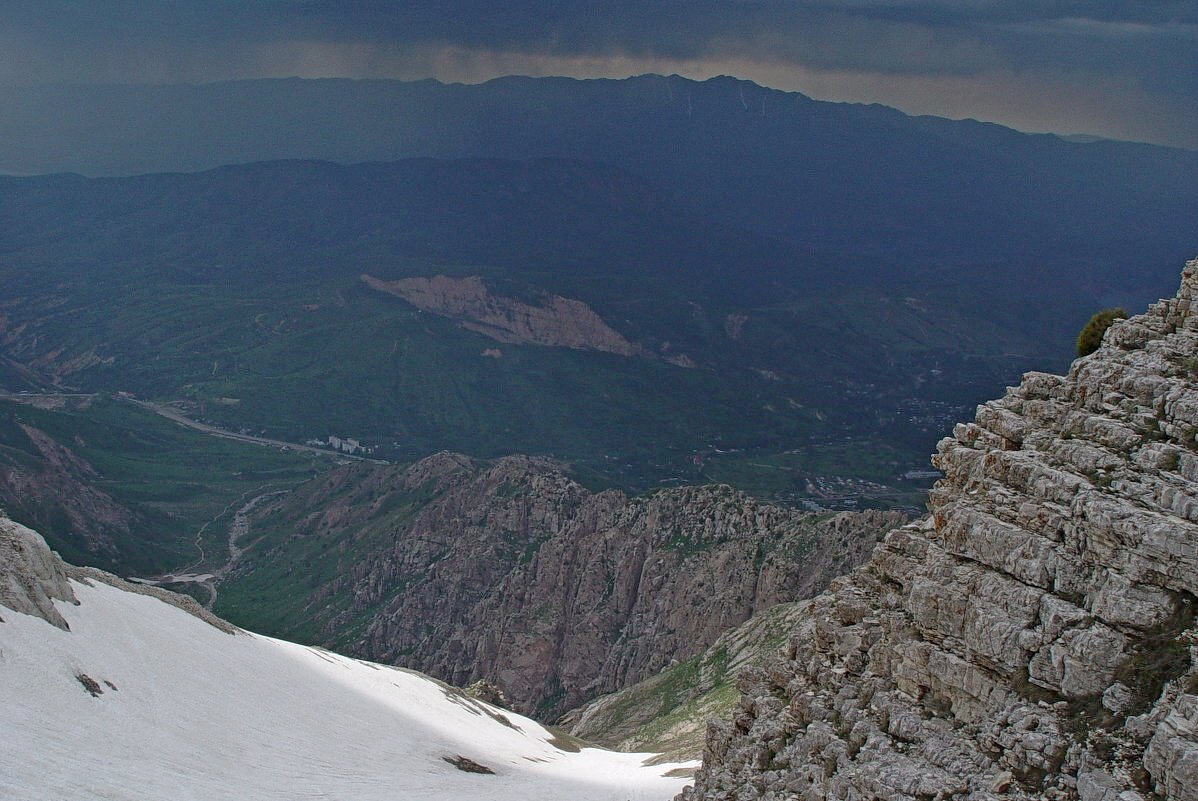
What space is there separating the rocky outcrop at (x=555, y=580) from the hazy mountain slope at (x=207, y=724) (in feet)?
163

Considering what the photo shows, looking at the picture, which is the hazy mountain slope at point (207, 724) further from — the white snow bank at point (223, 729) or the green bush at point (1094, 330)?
the green bush at point (1094, 330)

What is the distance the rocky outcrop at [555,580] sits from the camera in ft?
408

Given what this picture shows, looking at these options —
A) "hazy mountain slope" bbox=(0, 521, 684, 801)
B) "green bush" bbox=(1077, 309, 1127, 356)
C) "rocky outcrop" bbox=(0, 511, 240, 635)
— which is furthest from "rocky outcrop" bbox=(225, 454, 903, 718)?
"rocky outcrop" bbox=(0, 511, 240, 635)

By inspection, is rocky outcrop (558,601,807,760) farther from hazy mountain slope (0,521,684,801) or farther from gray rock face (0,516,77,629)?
gray rock face (0,516,77,629)

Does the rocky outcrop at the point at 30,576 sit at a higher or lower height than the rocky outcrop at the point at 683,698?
higher

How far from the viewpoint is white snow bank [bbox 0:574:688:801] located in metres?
37.7

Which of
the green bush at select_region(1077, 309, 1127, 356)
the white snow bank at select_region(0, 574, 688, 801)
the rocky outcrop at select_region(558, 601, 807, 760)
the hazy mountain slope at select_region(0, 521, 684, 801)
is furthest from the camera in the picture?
the rocky outcrop at select_region(558, 601, 807, 760)

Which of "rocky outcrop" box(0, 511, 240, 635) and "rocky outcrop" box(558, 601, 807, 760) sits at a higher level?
"rocky outcrop" box(0, 511, 240, 635)

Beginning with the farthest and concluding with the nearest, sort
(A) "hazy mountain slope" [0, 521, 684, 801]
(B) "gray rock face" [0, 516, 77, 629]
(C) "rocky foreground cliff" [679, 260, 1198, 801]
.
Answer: (B) "gray rock face" [0, 516, 77, 629] < (A) "hazy mountain slope" [0, 521, 684, 801] < (C) "rocky foreground cliff" [679, 260, 1198, 801]

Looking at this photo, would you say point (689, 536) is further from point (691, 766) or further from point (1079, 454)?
point (1079, 454)

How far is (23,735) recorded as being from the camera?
3594 cm

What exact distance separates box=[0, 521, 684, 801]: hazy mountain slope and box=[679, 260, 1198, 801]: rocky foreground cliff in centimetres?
2095

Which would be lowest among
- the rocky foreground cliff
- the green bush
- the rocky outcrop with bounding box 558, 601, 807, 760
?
the rocky outcrop with bounding box 558, 601, 807, 760

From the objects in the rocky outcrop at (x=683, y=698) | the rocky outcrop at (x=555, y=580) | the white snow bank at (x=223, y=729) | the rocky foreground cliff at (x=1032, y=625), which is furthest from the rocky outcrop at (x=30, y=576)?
the rocky outcrop at (x=555, y=580)
